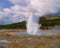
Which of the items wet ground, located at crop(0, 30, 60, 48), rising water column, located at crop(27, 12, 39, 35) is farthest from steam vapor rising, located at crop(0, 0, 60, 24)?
wet ground, located at crop(0, 30, 60, 48)

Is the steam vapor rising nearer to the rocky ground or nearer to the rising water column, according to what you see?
the rising water column

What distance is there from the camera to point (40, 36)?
293cm

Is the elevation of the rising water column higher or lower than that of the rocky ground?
higher

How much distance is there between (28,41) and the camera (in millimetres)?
2857

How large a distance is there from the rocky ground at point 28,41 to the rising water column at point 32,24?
0.29 feet

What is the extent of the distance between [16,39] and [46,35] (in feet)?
1.63

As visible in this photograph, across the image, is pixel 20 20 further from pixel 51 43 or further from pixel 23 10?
pixel 51 43

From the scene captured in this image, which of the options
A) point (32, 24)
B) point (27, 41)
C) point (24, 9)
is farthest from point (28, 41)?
point (24, 9)

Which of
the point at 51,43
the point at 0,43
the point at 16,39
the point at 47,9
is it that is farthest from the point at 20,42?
the point at 47,9

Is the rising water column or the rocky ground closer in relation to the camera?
the rocky ground

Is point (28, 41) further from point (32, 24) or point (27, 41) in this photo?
point (32, 24)

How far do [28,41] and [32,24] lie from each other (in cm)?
33

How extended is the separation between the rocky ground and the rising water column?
0.09 meters

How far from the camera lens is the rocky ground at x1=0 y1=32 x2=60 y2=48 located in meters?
2.78
